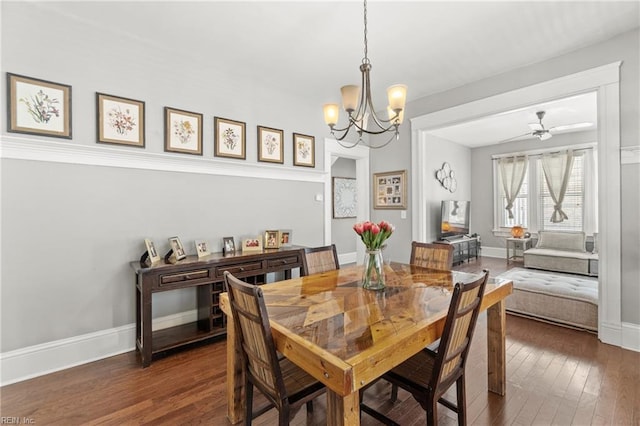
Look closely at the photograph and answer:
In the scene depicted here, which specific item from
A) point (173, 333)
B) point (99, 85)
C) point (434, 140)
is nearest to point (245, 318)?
point (173, 333)

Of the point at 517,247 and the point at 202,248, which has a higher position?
the point at 202,248

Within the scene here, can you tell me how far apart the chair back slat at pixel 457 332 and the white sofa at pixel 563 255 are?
5.27 metres

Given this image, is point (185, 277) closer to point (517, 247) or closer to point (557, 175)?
point (517, 247)

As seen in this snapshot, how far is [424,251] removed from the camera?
2.73 metres

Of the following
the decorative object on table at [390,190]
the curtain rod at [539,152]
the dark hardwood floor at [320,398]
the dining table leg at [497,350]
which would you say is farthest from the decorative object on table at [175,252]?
the curtain rod at [539,152]

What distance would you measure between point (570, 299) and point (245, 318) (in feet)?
11.5

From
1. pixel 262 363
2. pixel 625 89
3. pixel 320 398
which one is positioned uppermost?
pixel 625 89

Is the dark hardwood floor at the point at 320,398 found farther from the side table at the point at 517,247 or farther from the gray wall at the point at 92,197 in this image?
the side table at the point at 517,247

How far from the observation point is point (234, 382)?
1774 millimetres

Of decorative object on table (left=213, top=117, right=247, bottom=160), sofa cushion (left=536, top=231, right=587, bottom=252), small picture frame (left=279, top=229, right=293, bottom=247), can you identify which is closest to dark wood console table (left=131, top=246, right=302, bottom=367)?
small picture frame (left=279, top=229, right=293, bottom=247)

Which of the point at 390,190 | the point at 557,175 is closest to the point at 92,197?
the point at 390,190

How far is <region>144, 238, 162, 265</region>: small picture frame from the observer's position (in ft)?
8.50

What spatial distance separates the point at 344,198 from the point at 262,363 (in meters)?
5.31

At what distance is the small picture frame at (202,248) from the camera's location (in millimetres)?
2947
